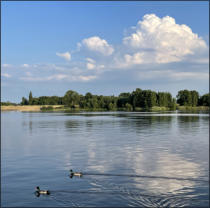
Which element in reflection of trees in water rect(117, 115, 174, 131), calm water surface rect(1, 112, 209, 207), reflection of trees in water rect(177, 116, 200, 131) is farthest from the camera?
reflection of trees in water rect(117, 115, 174, 131)

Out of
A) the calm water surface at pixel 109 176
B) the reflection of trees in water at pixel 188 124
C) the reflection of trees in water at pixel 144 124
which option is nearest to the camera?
the calm water surface at pixel 109 176

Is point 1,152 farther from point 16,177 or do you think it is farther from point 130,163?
point 130,163

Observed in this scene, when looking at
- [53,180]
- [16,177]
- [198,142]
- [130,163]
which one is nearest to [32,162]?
[16,177]

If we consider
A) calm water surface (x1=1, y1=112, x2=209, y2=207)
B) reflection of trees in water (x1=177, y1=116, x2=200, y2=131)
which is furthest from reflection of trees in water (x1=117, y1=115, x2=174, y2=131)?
calm water surface (x1=1, y1=112, x2=209, y2=207)

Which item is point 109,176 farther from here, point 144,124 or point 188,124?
point 188,124

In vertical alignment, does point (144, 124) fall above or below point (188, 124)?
above

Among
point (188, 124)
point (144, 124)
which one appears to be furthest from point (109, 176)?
point (188, 124)

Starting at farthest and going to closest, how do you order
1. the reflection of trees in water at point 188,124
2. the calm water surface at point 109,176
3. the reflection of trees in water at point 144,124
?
the reflection of trees in water at point 144,124, the reflection of trees in water at point 188,124, the calm water surface at point 109,176

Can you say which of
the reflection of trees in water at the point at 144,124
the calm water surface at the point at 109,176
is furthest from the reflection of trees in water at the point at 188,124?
the calm water surface at the point at 109,176

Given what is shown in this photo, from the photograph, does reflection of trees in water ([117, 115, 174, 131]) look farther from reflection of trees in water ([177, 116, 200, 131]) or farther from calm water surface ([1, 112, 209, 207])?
calm water surface ([1, 112, 209, 207])

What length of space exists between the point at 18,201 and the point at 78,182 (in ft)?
18.2

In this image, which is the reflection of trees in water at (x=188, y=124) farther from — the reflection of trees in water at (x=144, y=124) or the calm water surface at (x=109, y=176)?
the calm water surface at (x=109, y=176)

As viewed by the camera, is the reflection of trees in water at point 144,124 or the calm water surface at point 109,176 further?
the reflection of trees in water at point 144,124

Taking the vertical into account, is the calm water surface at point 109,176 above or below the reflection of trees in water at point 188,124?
below
